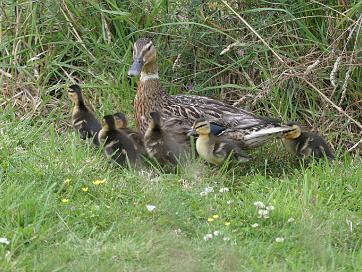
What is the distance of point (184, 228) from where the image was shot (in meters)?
5.22

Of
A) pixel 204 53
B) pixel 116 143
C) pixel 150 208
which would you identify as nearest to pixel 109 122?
pixel 116 143

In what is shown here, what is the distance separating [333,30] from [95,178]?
2163mm

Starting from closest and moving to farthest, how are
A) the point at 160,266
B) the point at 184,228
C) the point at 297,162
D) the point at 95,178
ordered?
the point at 160,266, the point at 184,228, the point at 95,178, the point at 297,162

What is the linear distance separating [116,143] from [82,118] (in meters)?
0.58

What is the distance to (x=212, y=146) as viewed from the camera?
618 cm

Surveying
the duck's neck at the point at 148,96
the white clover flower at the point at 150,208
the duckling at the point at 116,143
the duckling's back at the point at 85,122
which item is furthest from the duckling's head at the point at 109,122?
the white clover flower at the point at 150,208

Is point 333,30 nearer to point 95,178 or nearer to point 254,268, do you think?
point 95,178

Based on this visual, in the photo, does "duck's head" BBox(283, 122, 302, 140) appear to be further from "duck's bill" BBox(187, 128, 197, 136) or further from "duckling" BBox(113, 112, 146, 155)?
"duckling" BBox(113, 112, 146, 155)

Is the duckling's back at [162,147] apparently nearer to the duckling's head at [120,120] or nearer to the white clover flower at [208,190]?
the duckling's head at [120,120]

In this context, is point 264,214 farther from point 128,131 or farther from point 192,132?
point 128,131

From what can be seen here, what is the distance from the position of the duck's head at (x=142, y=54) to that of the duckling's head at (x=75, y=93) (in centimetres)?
38

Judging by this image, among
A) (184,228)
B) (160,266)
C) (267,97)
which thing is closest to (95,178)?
(184,228)

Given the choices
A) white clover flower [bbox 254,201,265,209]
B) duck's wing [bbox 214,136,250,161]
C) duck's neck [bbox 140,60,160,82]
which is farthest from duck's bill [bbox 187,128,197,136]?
white clover flower [bbox 254,201,265,209]

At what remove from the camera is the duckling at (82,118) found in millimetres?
6574
